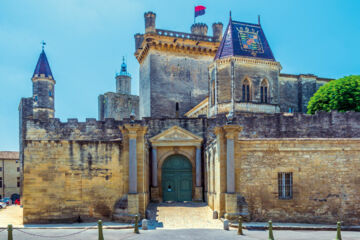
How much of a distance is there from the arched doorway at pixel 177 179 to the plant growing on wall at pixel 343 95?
1201 cm

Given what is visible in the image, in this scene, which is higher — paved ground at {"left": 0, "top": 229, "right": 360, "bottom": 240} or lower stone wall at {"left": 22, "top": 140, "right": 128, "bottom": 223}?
lower stone wall at {"left": 22, "top": 140, "right": 128, "bottom": 223}

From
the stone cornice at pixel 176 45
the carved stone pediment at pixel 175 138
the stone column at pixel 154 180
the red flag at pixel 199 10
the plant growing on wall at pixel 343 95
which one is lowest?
the stone column at pixel 154 180

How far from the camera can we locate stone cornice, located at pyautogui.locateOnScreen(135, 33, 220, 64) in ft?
114

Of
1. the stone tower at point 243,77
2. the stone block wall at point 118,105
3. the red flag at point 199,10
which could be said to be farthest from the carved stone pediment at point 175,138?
the stone block wall at point 118,105

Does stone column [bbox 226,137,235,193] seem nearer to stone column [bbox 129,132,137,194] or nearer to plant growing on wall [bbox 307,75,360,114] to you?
stone column [bbox 129,132,137,194]

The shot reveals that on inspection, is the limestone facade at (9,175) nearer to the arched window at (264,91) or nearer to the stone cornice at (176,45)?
the stone cornice at (176,45)

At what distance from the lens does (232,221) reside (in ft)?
51.1

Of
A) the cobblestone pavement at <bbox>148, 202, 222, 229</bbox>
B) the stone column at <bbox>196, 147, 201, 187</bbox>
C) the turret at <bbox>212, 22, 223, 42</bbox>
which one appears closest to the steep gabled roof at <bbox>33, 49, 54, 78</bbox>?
the turret at <bbox>212, 22, 223, 42</bbox>

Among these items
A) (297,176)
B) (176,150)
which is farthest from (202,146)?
(297,176)

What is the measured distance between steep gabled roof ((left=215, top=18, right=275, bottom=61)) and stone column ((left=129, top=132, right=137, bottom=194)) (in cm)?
1427

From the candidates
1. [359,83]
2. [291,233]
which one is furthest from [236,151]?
[359,83]

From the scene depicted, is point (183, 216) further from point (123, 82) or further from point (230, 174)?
point (123, 82)

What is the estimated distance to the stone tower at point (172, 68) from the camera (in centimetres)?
3512

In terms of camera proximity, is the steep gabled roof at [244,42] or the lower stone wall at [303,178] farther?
the steep gabled roof at [244,42]
